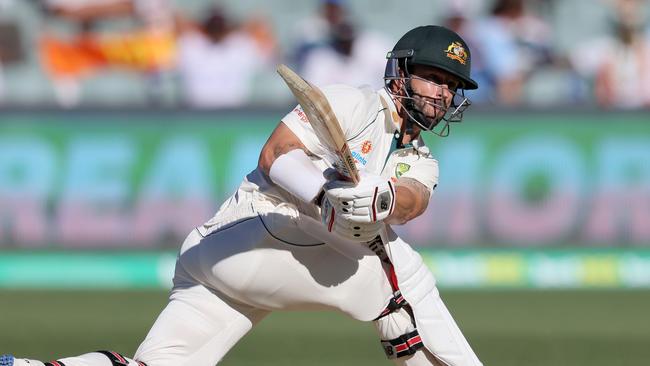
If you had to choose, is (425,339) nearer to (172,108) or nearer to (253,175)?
(253,175)

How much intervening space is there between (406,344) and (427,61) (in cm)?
101

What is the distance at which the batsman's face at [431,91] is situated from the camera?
450 centimetres

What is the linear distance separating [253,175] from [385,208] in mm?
751

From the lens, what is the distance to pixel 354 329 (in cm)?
830

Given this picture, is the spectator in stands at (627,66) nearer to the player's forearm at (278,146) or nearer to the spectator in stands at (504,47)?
the spectator in stands at (504,47)

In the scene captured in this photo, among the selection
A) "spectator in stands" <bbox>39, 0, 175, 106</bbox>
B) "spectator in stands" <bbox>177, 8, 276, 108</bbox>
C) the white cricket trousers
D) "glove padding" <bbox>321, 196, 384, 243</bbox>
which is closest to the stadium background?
"spectator in stands" <bbox>177, 8, 276, 108</bbox>

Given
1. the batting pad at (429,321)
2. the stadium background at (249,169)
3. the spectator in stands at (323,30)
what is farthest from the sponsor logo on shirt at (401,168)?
the spectator in stands at (323,30)

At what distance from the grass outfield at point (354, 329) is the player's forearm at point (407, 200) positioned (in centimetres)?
270

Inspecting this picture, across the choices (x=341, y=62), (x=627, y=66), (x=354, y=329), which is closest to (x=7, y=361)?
(x=354, y=329)

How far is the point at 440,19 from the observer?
1277cm

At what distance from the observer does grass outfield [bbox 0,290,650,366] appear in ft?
23.4

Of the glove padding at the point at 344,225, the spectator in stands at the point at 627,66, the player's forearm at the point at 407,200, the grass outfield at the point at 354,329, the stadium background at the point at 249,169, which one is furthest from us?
the spectator in stands at the point at 627,66

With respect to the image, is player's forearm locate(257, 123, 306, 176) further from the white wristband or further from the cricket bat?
the cricket bat

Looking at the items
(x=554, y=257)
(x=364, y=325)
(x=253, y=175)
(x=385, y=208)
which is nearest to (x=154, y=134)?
(x=364, y=325)
